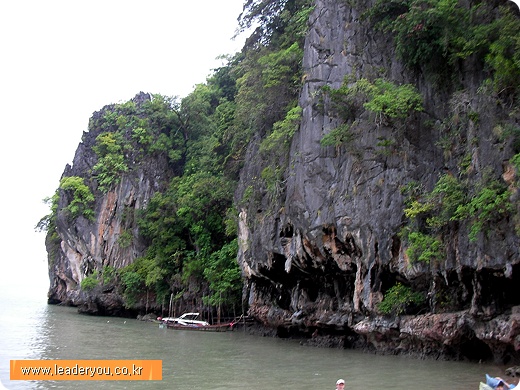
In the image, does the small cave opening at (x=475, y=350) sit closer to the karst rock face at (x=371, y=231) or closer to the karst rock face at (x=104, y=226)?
the karst rock face at (x=371, y=231)

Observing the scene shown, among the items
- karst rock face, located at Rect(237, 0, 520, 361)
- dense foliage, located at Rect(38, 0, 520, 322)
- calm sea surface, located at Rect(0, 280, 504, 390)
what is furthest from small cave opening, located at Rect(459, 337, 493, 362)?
dense foliage, located at Rect(38, 0, 520, 322)

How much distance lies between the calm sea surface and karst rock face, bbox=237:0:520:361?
3.73 feet

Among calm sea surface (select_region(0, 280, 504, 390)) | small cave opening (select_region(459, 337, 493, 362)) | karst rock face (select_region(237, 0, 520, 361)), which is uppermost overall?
karst rock face (select_region(237, 0, 520, 361))

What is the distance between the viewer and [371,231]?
1900 cm

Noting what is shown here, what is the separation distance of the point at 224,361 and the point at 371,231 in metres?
6.63

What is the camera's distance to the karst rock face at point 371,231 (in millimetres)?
15672

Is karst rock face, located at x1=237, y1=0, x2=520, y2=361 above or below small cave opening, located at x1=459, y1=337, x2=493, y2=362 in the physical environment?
above

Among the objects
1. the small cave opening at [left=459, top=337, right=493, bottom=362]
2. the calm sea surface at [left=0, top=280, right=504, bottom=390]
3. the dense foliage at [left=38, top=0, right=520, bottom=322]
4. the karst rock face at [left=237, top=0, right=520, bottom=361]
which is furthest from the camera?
the small cave opening at [left=459, top=337, right=493, bottom=362]

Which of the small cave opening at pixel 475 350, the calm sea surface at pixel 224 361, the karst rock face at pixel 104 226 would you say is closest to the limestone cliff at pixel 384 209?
the small cave opening at pixel 475 350

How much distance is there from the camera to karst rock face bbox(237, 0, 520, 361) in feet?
51.4

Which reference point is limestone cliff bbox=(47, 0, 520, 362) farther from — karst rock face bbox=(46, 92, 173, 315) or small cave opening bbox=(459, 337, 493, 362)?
karst rock face bbox=(46, 92, 173, 315)

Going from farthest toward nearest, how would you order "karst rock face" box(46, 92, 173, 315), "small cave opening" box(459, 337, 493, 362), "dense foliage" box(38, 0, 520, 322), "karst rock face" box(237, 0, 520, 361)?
"karst rock face" box(46, 92, 173, 315)
"small cave opening" box(459, 337, 493, 362)
"dense foliage" box(38, 0, 520, 322)
"karst rock face" box(237, 0, 520, 361)

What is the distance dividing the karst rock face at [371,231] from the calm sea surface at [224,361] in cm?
114

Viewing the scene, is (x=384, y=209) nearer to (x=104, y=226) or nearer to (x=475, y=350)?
(x=475, y=350)
